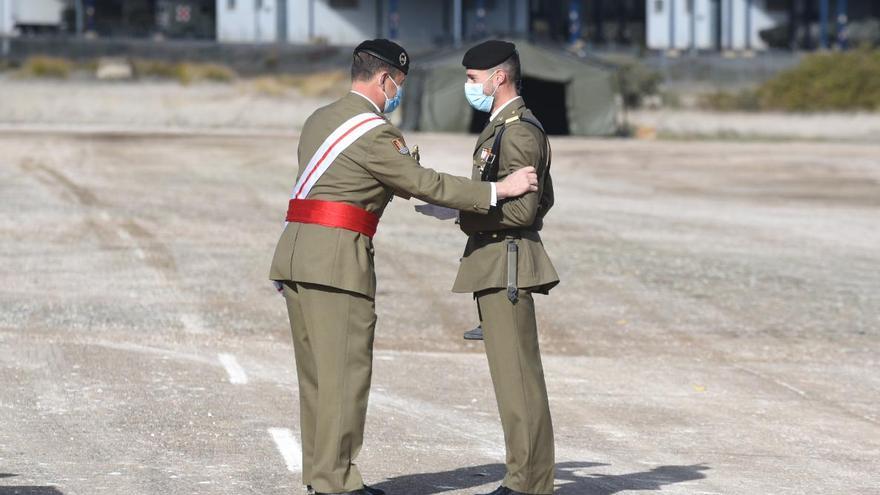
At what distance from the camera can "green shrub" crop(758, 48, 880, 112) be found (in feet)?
163

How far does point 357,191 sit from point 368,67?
55cm

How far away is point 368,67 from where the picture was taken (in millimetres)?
6348

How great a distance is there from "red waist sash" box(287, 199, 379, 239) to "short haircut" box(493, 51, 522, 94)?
875 mm

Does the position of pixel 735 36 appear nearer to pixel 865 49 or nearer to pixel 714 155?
pixel 865 49

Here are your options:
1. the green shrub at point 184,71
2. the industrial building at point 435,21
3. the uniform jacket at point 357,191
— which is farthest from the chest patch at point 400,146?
the industrial building at point 435,21

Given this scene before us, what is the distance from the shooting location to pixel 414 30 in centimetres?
7256

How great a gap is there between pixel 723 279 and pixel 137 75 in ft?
141

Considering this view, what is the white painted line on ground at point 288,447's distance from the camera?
754cm

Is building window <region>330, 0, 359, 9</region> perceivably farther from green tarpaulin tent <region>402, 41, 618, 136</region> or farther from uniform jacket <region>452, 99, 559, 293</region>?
uniform jacket <region>452, 99, 559, 293</region>

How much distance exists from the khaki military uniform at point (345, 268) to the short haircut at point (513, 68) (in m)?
0.55

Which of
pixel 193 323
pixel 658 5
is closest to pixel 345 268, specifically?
pixel 193 323

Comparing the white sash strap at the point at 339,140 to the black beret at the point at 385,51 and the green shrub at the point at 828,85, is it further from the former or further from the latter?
the green shrub at the point at 828,85

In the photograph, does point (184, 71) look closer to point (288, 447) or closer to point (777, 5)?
point (777, 5)

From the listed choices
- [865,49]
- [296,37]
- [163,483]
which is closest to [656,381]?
[163,483]
